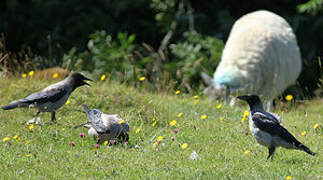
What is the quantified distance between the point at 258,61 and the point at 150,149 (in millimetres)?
4860

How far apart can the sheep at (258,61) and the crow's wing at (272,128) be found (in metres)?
4.18

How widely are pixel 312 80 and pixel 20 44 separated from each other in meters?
8.18

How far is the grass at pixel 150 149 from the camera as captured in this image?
4.04 meters

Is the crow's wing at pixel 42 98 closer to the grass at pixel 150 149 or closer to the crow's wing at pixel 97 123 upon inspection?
the grass at pixel 150 149

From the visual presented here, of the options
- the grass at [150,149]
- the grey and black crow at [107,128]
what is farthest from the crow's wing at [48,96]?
the grey and black crow at [107,128]

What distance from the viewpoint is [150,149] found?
478cm

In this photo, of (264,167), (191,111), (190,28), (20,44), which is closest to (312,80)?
(190,28)

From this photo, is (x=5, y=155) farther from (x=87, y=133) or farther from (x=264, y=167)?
(x=264, y=167)

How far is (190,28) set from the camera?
12.4m

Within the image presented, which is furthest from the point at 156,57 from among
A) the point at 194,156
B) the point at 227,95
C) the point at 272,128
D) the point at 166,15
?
the point at 272,128

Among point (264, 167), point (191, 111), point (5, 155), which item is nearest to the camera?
point (264, 167)

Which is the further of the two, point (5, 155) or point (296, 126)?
point (296, 126)

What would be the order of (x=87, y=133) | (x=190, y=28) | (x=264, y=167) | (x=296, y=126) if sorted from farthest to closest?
(x=190, y=28) → (x=296, y=126) → (x=87, y=133) → (x=264, y=167)

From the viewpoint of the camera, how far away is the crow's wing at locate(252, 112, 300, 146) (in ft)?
13.7
